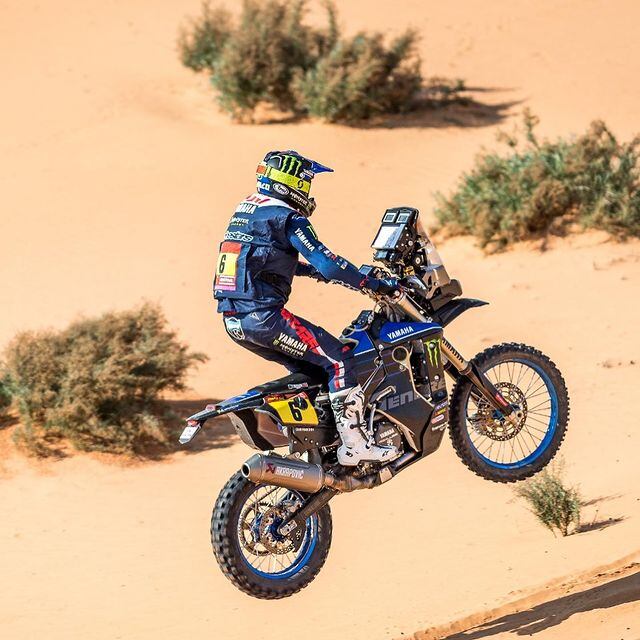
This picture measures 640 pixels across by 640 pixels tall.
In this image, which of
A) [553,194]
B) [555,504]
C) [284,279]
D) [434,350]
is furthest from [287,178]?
[553,194]

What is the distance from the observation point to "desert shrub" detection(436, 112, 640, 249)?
17.5 m

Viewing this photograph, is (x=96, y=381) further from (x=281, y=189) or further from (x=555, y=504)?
(x=281, y=189)

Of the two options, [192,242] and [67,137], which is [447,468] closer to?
[192,242]

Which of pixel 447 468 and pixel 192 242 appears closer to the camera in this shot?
pixel 447 468

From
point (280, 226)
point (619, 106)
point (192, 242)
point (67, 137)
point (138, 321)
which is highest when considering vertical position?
point (67, 137)

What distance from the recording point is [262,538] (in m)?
7.58

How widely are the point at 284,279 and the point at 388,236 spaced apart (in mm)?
780

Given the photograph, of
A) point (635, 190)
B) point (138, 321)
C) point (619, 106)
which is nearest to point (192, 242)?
point (138, 321)

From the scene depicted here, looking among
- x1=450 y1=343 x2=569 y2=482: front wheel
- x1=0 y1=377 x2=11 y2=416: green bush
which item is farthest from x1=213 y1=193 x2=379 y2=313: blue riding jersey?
x1=0 y1=377 x2=11 y2=416: green bush

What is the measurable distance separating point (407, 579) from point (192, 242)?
9.29 meters

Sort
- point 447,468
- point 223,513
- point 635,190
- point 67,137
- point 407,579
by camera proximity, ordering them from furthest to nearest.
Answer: point 67,137, point 635,190, point 447,468, point 407,579, point 223,513

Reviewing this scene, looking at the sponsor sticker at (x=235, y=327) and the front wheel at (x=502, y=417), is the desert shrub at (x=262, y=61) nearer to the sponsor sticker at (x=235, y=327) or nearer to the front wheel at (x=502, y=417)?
the front wheel at (x=502, y=417)

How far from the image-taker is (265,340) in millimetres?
7668

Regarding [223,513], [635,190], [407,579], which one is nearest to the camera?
[223,513]
